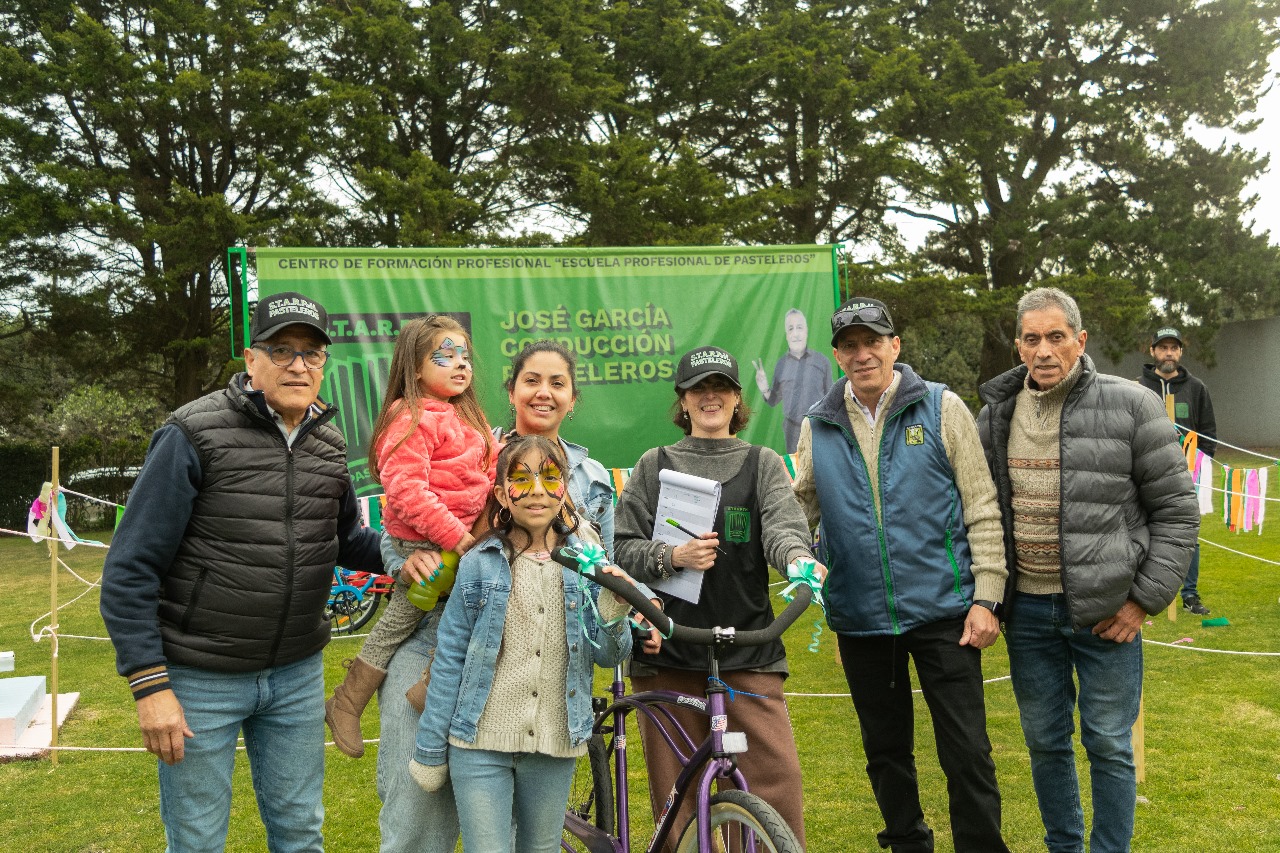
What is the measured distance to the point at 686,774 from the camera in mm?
2561

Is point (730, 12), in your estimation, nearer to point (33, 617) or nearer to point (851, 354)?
point (33, 617)

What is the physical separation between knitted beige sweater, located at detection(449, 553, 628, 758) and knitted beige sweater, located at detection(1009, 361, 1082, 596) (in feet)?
4.74

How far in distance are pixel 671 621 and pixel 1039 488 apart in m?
1.45

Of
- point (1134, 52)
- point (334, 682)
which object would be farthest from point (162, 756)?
point (1134, 52)

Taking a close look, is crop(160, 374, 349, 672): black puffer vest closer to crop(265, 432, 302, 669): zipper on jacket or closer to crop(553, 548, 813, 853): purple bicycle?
crop(265, 432, 302, 669): zipper on jacket

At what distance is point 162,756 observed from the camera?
7.68 ft

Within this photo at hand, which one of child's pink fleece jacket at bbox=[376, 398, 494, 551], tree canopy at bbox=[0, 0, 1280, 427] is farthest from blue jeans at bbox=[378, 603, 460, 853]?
tree canopy at bbox=[0, 0, 1280, 427]

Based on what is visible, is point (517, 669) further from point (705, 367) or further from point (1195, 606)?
point (1195, 606)

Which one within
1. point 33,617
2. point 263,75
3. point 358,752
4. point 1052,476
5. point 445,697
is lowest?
point 33,617

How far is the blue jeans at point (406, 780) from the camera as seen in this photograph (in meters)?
2.44

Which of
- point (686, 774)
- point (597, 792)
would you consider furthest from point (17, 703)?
point (686, 774)

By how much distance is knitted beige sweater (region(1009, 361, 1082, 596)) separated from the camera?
10.1 ft

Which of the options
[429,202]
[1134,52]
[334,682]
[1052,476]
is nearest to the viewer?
[1052,476]

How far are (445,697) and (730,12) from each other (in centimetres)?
2305
